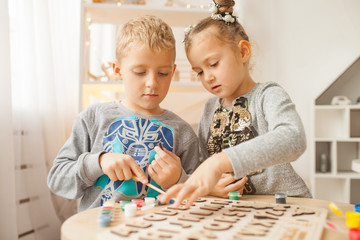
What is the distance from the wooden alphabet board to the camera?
0.50 m

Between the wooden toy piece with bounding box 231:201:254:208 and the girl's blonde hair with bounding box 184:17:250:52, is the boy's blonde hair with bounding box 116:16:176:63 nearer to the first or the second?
the girl's blonde hair with bounding box 184:17:250:52

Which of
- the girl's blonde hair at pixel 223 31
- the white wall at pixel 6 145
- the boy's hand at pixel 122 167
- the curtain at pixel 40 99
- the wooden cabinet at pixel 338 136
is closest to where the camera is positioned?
the boy's hand at pixel 122 167

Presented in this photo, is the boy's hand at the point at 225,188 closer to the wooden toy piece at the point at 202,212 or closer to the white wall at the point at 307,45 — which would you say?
the wooden toy piece at the point at 202,212

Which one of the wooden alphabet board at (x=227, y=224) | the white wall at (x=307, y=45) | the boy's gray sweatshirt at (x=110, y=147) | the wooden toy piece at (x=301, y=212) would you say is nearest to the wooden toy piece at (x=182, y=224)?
the wooden alphabet board at (x=227, y=224)

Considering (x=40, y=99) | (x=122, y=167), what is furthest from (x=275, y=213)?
(x=40, y=99)

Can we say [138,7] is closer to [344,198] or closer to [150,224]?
[150,224]

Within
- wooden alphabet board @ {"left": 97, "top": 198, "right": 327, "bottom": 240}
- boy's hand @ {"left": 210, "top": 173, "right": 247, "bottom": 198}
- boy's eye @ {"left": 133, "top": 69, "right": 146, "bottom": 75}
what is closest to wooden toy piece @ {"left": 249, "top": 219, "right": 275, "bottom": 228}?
wooden alphabet board @ {"left": 97, "top": 198, "right": 327, "bottom": 240}

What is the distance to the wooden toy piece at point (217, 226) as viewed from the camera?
1.72ft

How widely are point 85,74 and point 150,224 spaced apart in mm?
1463

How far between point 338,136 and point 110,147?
97.6 inches

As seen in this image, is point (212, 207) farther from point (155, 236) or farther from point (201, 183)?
point (155, 236)

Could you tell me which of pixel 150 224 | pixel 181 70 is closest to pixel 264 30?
pixel 181 70

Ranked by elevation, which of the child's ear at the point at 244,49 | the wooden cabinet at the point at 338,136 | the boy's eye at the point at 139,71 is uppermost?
the child's ear at the point at 244,49

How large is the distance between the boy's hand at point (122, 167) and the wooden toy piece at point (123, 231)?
0.78ft
